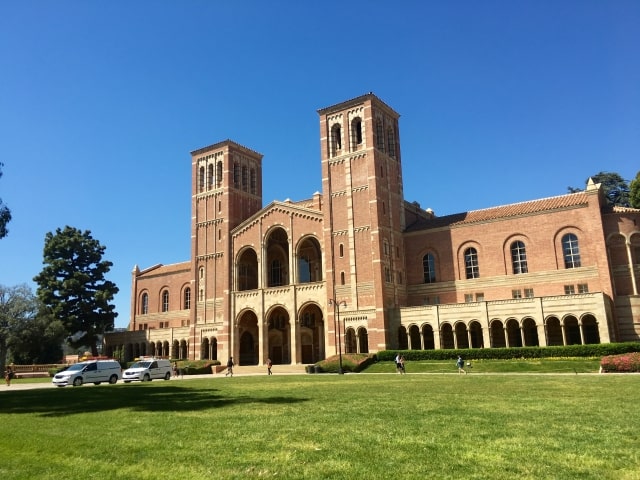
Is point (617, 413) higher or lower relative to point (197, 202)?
lower

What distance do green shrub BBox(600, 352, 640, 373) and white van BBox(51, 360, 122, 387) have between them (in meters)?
31.4

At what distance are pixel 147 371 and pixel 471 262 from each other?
96.3ft

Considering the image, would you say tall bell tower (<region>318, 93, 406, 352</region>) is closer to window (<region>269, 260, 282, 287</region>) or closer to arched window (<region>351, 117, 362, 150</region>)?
arched window (<region>351, 117, 362, 150</region>)

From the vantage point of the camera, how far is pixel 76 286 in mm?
61844

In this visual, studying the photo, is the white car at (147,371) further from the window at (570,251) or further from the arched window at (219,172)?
the window at (570,251)

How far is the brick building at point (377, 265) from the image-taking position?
40.7 meters

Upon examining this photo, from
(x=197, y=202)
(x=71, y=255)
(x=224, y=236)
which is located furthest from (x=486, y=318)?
(x=71, y=255)

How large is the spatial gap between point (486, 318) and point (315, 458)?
3603cm

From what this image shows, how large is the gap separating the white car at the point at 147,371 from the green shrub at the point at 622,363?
98.3 ft

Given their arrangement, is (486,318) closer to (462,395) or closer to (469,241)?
(469,241)

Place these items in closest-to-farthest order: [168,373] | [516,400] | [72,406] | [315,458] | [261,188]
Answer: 1. [315,458]
2. [516,400]
3. [72,406]
4. [168,373]
5. [261,188]

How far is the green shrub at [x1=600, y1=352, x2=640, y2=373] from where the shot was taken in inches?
1142

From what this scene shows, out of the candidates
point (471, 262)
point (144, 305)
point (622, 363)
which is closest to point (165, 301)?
point (144, 305)

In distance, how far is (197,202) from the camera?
61.1 meters
